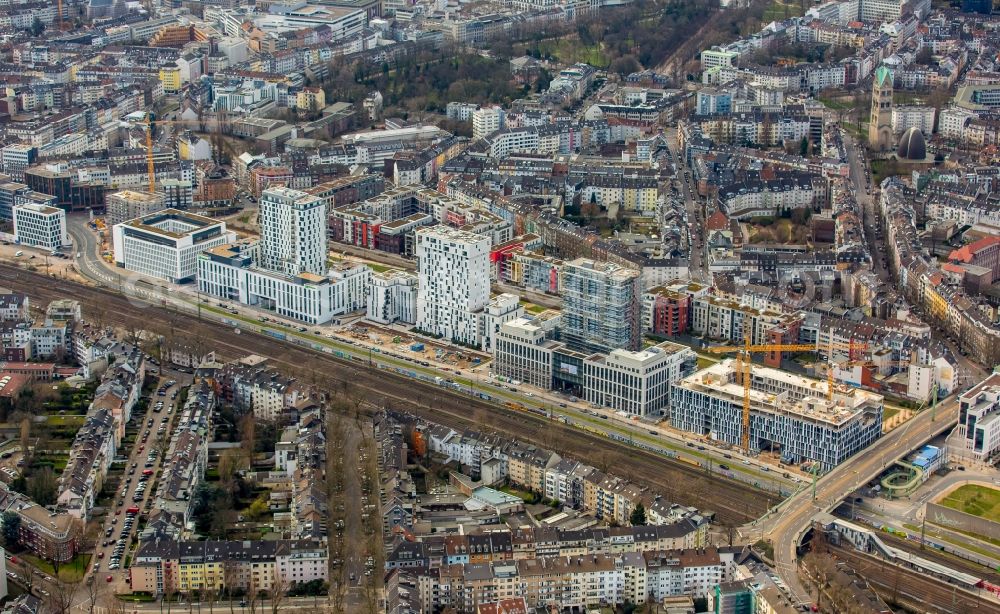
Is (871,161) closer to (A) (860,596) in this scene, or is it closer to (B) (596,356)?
(B) (596,356)

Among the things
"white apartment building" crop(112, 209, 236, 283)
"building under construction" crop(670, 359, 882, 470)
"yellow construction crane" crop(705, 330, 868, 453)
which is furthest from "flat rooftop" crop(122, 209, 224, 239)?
"building under construction" crop(670, 359, 882, 470)

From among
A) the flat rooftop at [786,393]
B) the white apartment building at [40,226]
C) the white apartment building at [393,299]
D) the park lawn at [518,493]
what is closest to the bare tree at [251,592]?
the park lawn at [518,493]

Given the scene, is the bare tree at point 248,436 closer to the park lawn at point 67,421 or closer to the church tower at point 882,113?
the park lawn at point 67,421

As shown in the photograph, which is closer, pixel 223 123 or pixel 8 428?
pixel 8 428

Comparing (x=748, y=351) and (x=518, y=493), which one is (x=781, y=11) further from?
(x=518, y=493)

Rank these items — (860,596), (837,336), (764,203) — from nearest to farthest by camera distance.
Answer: (860,596) < (837,336) < (764,203)

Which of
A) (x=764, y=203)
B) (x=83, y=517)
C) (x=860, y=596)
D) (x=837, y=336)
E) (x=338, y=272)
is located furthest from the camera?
(x=764, y=203)

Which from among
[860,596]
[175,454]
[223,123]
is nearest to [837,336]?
[860,596]
